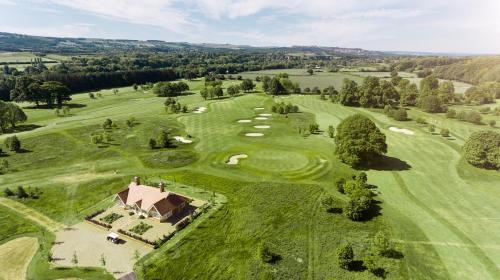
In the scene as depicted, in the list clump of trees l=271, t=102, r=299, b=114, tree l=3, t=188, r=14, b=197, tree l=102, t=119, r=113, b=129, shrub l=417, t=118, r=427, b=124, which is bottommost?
tree l=3, t=188, r=14, b=197

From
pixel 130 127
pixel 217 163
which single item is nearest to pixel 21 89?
pixel 130 127

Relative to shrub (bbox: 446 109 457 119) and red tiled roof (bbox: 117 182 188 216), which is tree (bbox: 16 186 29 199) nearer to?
red tiled roof (bbox: 117 182 188 216)

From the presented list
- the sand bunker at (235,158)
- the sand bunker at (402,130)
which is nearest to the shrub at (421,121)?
the sand bunker at (402,130)

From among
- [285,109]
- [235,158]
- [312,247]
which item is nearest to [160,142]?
[235,158]

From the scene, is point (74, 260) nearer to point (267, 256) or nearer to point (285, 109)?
point (267, 256)

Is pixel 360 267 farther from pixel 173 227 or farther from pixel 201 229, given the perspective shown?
pixel 173 227

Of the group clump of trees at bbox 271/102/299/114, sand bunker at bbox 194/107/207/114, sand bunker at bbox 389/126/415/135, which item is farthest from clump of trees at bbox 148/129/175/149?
sand bunker at bbox 389/126/415/135

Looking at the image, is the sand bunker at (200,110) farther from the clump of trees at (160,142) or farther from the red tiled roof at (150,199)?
the red tiled roof at (150,199)
